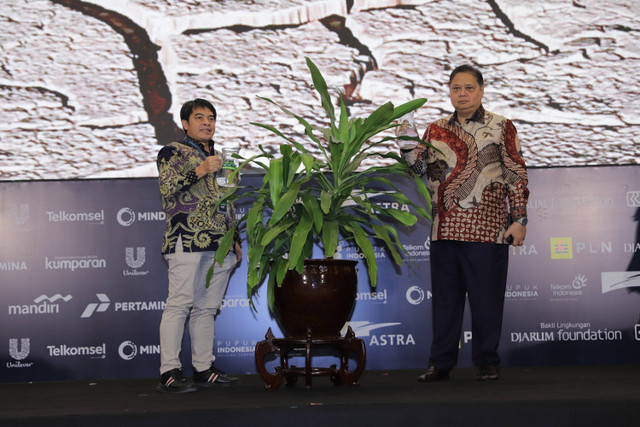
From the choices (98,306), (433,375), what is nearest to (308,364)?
(433,375)

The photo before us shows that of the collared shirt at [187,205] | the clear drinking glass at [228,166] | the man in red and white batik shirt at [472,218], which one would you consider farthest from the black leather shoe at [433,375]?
the clear drinking glass at [228,166]

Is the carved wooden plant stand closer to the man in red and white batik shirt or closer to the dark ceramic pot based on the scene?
the dark ceramic pot

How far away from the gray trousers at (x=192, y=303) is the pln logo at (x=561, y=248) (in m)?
1.86

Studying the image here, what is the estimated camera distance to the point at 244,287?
360 cm

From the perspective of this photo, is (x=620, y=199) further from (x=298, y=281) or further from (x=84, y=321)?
(x=84, y=321)

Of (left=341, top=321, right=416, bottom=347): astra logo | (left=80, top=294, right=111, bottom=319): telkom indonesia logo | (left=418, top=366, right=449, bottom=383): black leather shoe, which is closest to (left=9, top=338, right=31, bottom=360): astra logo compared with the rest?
(left=80, top=294, right=111, bottom=319): telkom indonesia logo

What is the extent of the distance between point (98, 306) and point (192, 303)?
3.15ft

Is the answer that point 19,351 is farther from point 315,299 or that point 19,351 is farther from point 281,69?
point 281,69

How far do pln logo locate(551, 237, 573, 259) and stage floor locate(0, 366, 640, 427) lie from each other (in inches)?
35.9

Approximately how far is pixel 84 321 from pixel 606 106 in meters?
3.38

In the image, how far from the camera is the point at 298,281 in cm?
262

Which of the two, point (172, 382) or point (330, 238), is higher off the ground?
point (330, 238)

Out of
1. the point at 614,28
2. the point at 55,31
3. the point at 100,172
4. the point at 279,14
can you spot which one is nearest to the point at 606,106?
the point at 614,28

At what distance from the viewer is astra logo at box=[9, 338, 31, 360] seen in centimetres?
350
